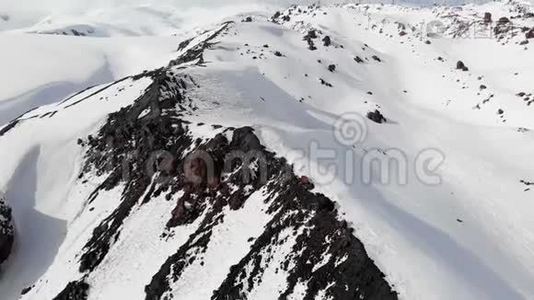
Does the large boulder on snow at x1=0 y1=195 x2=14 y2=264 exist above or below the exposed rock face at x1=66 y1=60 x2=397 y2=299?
below

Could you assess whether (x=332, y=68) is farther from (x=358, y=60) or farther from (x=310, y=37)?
(x=310, y=37)

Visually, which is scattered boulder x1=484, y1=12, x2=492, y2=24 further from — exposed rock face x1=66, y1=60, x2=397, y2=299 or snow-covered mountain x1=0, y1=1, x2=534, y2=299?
exposed rock face x1=66, y1=60, x2=397, y2=299

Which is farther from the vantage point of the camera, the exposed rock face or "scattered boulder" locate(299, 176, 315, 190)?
"scattered boulder" locate(299, 176, 315, 190)

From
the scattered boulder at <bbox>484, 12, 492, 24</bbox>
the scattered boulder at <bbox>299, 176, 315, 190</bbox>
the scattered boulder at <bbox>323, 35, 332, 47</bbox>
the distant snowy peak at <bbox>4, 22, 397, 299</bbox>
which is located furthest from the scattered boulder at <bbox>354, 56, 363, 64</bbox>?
the scattered boulder at <bbox>299, 176, 315, 190</bbox>

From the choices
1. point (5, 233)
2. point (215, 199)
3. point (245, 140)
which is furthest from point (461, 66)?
point (5, 233)

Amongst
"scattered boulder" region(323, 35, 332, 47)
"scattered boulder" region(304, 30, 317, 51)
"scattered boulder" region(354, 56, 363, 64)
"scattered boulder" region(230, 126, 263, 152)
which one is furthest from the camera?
"scattered boulder" region(323, 35, 332, 47)

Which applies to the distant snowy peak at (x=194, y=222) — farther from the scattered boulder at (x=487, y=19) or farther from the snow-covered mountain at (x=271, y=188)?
the scattered boulder at (x=487, y=19)

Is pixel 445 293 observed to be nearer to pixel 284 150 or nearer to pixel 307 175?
pixel 307 175

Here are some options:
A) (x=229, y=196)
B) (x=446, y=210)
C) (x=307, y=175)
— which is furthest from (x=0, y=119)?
(x=446, y=210)
